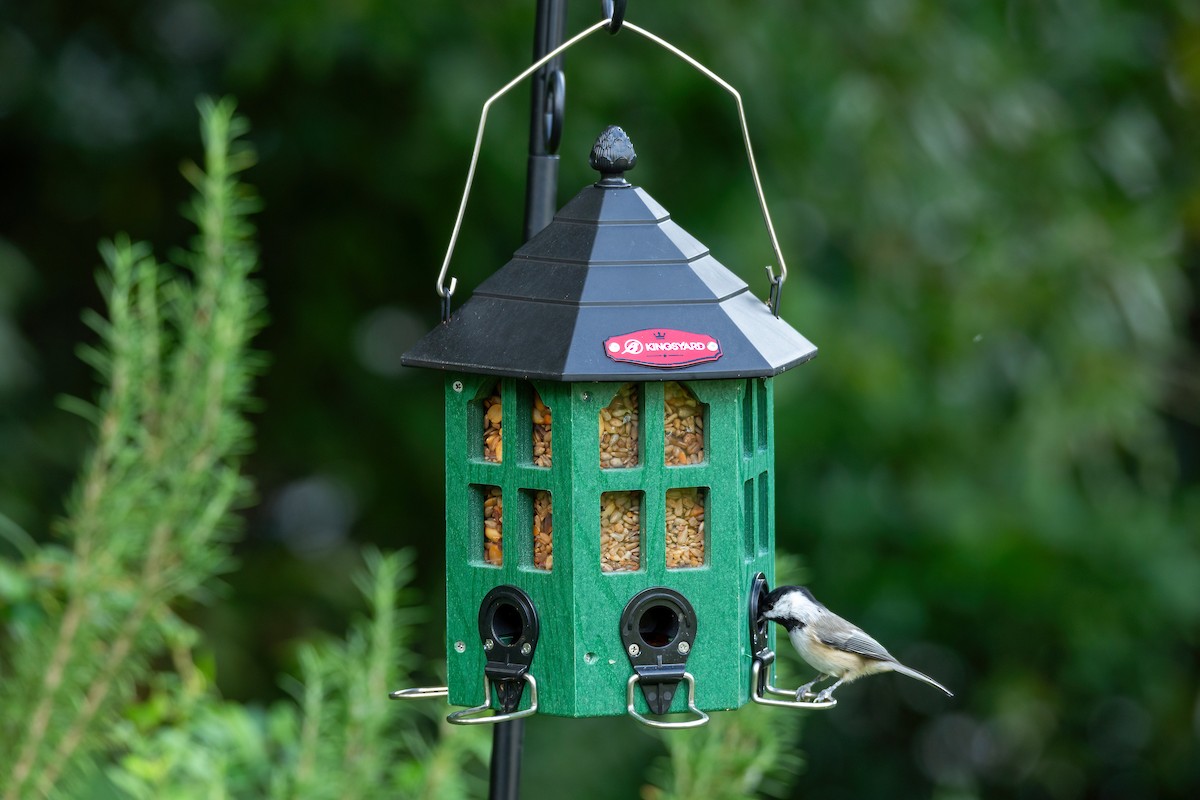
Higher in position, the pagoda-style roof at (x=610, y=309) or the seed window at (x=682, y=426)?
the pagoda-style roof at (x=610, y=309)

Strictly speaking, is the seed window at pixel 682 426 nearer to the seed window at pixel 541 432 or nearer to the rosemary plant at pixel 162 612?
the seed window at pixel 541 432

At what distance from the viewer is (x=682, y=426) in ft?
7.20

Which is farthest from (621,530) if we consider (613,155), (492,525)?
(613,155)

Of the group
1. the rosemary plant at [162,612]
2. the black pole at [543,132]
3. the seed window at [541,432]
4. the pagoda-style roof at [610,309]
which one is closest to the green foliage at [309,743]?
the rosemary plant at [162,612]

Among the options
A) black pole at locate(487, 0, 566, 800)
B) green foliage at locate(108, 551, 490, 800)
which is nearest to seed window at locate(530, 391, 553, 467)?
black pole at locate(487, 0, 566, 800)

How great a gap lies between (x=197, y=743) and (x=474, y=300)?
102cm

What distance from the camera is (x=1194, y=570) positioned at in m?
4.66

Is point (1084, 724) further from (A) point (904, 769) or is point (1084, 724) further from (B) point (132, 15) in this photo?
(B) point (132, 15)

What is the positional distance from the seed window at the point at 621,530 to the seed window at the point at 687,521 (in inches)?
2.4

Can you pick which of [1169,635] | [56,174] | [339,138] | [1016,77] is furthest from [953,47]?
[56,174]

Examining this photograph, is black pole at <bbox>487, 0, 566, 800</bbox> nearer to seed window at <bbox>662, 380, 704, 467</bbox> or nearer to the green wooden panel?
the green wooden panel

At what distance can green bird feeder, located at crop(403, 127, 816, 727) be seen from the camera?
2.07m

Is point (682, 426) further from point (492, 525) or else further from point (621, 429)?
point (492, 525)

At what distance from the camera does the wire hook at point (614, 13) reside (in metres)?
2.08
